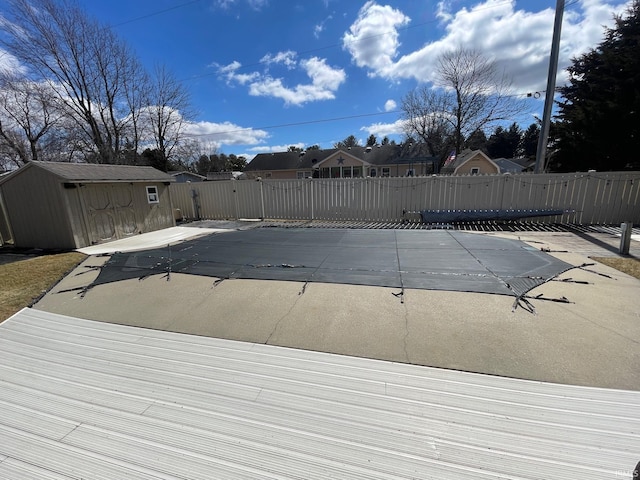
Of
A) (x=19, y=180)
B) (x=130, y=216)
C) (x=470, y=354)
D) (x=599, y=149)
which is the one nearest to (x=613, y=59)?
(x=599, y=149)

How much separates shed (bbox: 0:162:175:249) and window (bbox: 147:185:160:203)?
58cm

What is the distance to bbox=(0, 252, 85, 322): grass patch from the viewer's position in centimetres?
357

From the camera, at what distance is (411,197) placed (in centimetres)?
905

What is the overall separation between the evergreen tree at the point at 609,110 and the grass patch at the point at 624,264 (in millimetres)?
10938

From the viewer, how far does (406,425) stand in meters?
1.53

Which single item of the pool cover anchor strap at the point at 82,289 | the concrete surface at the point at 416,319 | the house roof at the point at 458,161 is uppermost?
the house roof at the point at 458,161

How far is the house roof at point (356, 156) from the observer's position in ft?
82.0

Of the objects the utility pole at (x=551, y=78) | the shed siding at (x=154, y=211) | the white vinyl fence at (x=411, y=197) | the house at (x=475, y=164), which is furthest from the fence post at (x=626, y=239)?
the house at (x=475, y=164)

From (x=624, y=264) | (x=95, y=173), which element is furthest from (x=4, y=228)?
(x=624, y=264)

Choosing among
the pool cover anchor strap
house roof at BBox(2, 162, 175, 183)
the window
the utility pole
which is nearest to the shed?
house roof at BBox(2, 162, 175, 183)

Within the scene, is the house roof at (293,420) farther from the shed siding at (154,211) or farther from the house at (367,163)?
the house at (367,163)

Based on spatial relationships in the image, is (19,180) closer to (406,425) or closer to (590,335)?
(406,425)

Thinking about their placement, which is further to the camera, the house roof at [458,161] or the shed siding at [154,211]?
the house roof at [458,161]

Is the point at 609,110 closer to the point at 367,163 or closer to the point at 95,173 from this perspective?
the point at 367,163
